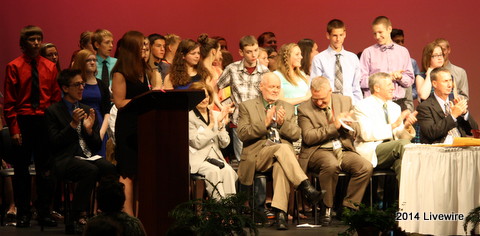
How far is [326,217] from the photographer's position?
7.85 meters

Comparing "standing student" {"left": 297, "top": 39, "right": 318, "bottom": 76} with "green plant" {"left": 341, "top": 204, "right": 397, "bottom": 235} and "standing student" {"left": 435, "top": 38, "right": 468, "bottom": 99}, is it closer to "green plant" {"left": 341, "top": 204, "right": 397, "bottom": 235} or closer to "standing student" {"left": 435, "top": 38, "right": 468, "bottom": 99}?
"standing student" {"left": 435, "top": 38, "right": 468, "bottom": 99}

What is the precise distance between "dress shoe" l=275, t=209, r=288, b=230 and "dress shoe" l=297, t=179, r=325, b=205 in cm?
25

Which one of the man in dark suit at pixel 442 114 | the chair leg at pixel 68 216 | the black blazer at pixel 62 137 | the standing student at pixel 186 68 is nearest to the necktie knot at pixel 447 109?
the man in dark suit at pixel 442 114

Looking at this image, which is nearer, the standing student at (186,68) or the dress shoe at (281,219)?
the dress shoe at (281,219)

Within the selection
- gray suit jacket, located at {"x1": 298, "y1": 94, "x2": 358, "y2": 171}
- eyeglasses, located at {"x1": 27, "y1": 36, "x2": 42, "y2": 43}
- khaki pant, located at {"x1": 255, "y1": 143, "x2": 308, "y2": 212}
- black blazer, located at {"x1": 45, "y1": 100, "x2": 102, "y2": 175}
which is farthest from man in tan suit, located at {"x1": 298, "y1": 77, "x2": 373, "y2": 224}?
eyeglasses, located at {"x1": 27, "y1": 36, "x2": 42, "y2": 43}

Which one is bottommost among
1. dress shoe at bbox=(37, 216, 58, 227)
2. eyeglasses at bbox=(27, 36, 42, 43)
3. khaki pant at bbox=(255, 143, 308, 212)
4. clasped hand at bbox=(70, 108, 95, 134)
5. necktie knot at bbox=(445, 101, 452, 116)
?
dress shoe at bbox=(37, 216, 58, 227)

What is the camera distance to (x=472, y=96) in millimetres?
11289

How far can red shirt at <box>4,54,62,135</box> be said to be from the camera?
7.62 m

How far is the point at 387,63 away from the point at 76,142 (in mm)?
3408

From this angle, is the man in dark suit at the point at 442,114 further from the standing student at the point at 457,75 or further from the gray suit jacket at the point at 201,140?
the gray suit jacket at the point at 201,140

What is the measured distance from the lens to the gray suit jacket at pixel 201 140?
311 inches

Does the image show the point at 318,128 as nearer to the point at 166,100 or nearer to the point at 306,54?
the point at 306,54

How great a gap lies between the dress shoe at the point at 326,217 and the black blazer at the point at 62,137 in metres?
2.02

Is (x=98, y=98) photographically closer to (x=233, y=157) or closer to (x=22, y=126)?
(x=22, y=126)
